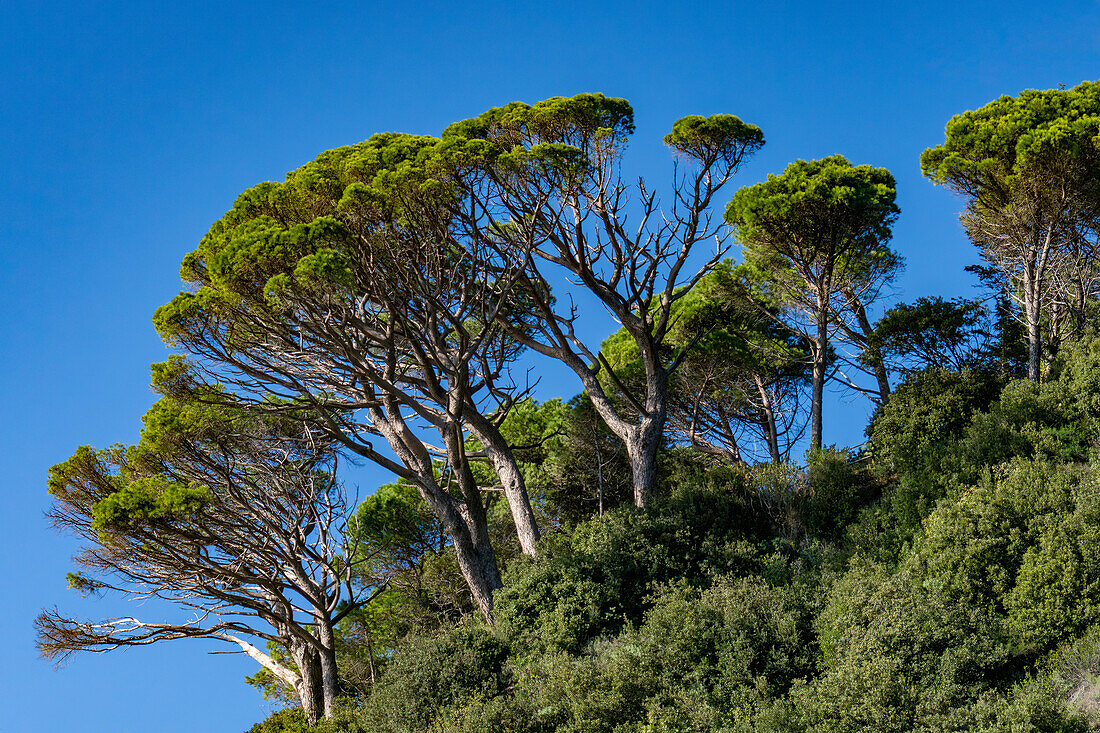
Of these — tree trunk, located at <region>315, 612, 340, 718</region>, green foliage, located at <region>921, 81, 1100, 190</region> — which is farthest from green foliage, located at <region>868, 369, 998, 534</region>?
tree trunk, located at <region>315, 612, 340, 718</region>

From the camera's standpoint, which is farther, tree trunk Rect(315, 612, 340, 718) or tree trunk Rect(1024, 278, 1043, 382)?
tree trunk Rect(315, 612, 340, 718)

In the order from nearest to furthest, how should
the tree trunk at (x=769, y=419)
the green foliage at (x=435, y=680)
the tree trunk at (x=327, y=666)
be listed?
1. the green foliage at (x=435, y=680)
2. the tree trunk at (x=327, y=666)
3. the tree trunk at (x=769, y=419)

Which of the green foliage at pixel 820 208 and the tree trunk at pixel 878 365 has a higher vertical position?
the green foliage at pixel 820 208

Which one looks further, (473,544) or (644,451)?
(644,451)

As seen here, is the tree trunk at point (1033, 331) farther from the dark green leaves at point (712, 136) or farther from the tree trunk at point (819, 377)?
the dark green leaves at point (712, 136)

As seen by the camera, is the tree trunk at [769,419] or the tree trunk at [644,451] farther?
the tree trunk at [769,419]

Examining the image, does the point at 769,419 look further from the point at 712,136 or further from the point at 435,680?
the point at 435,680

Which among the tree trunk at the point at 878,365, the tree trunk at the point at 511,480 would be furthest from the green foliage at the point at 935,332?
the tree trunk at the point at 511,480

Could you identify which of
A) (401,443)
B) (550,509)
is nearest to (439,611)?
(550,509)

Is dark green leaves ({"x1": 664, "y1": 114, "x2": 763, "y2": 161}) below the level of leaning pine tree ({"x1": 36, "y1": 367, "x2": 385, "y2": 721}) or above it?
above

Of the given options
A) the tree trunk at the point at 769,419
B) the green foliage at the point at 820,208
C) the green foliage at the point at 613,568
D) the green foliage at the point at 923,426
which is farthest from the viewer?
the tree trunk at the point at 769,419

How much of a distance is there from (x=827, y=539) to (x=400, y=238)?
10260mm

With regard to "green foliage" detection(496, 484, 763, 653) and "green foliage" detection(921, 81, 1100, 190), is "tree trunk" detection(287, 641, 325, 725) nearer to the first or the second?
"green foliage" detection(496, 484, 763, 653)

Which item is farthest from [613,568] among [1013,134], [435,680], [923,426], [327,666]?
[1013,134]
